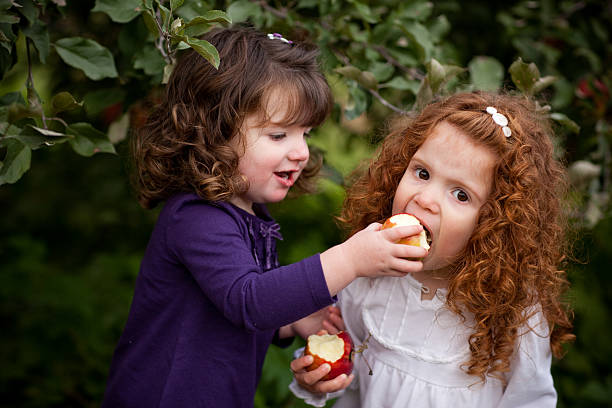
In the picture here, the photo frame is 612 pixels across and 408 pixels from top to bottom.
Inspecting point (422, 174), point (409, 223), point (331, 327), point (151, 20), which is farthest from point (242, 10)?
point (331, 327)

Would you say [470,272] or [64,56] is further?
[64,56]

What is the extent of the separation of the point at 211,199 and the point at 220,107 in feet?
0.79

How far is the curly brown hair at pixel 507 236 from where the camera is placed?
1.38 metres

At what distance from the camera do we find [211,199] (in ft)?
4.80

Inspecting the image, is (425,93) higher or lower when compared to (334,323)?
higher

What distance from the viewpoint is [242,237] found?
1.47 m

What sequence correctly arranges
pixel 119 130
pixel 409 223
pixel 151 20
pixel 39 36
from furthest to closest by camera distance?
pixel 119 130 < pixel 39 36 < pixel 151 20 < pixel 409 223

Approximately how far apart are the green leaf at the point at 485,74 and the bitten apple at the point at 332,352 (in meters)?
1.10

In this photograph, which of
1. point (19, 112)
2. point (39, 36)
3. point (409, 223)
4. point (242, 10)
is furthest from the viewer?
point (242, 10)

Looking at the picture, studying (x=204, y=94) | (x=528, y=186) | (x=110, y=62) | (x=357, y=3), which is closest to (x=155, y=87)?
(x=110, y=62)

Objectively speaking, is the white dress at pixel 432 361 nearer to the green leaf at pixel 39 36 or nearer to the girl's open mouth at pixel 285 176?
the girl's open mouth at pixel 285 176

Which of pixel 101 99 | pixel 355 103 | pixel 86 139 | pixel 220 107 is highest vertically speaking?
pixel 220 107

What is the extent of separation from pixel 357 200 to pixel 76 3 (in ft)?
4.15

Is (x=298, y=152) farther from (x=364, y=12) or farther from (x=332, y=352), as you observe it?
(x=364, y=12)
